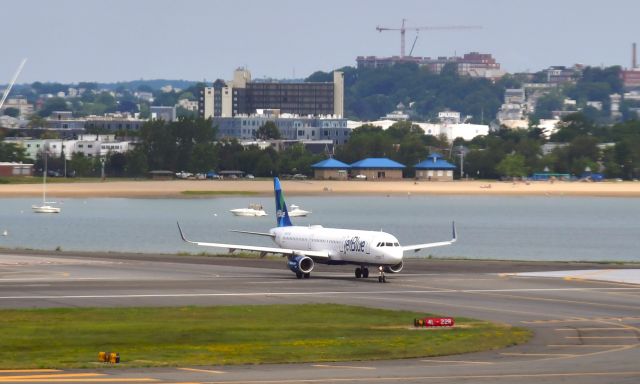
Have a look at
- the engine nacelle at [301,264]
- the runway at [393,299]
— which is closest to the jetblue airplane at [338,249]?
the engine nacelle at [301,264]

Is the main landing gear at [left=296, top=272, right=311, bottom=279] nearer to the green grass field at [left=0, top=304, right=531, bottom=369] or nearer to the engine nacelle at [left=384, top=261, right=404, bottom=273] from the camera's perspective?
the engine nacelle at [left=384, top=261, right=404, bottom=273]

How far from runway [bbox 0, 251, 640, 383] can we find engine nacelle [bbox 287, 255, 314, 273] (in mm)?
938

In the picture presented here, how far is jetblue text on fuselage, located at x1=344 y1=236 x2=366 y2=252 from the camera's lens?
324 ft

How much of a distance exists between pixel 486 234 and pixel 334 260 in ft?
313

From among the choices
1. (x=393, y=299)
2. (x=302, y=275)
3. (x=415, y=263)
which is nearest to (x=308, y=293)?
(x=393, y=299)

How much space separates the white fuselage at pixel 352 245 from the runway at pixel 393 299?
1.58 m

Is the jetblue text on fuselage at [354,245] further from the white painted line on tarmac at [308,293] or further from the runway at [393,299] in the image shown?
the white painted line on tarmac at [308,293]

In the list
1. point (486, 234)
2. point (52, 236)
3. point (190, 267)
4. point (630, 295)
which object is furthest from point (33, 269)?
point (486, 234)

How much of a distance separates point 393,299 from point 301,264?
14.4 metres

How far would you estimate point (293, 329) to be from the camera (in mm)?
71625

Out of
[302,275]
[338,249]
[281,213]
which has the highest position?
[281,213]

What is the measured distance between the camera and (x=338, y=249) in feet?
331

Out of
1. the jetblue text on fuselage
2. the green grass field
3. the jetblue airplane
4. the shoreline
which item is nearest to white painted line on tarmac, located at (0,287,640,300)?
the jetblue airplane

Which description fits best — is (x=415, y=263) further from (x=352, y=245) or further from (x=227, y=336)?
(x=227, y=336)
